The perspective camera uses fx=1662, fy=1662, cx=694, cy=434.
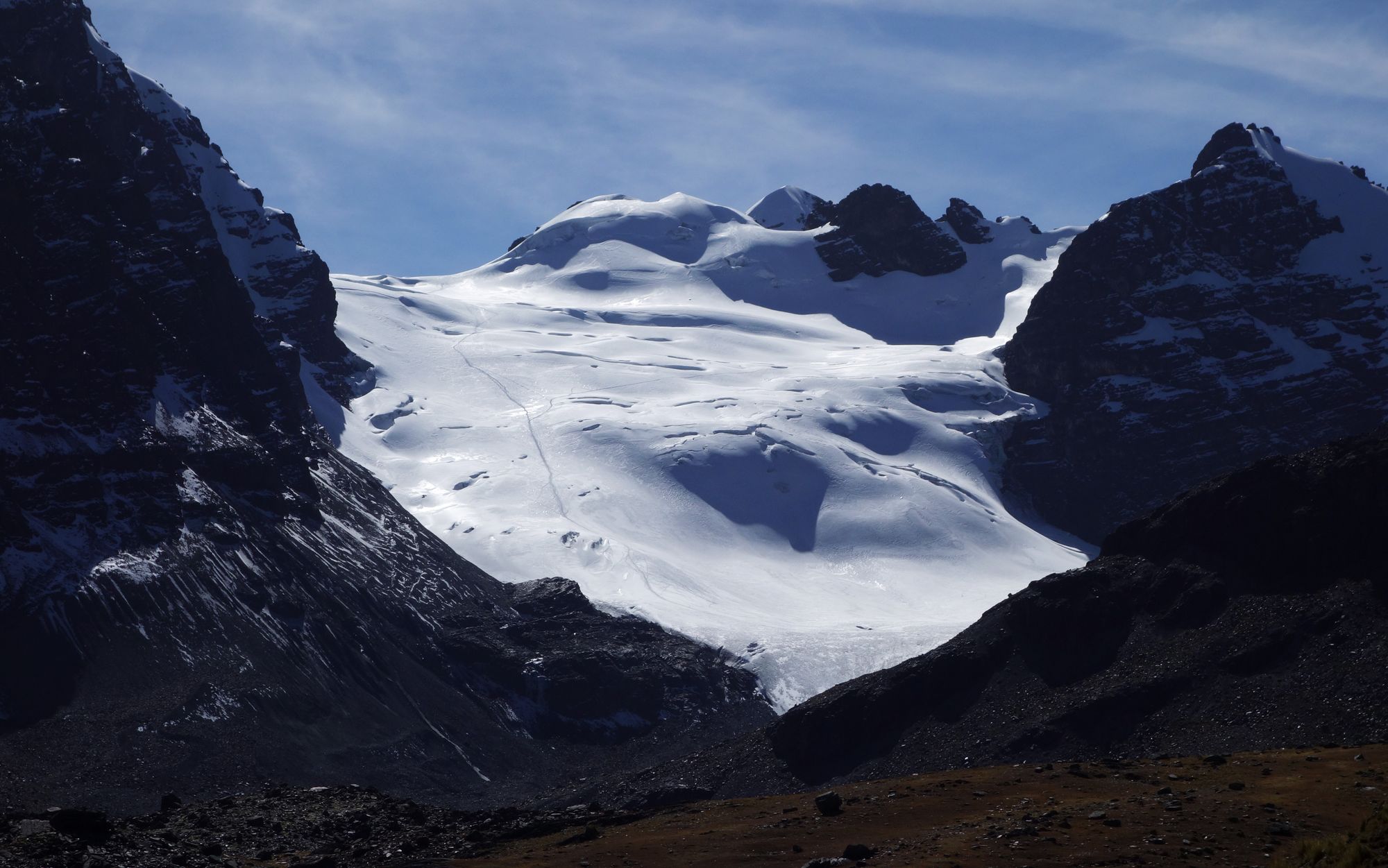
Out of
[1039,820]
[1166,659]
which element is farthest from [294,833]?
[1166,659]

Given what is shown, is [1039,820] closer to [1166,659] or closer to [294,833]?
[294,833]

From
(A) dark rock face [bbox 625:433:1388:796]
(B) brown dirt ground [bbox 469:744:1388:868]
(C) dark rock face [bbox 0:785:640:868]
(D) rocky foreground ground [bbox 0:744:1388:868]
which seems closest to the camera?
(B) brown dirt ground [bbox 469:744:1388:868]

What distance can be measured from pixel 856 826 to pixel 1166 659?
63.9m

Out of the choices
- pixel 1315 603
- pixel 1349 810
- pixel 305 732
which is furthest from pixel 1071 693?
pixel 305 732

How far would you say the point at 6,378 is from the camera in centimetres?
18762


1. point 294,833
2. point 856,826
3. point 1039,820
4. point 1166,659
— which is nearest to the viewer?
point 1039,820

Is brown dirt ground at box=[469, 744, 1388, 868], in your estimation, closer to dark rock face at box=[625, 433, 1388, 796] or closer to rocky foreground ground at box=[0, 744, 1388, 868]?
rocky foreground ground at box=[0, 744, 1388, 868]

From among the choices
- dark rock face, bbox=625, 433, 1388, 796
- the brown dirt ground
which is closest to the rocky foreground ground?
the brown dirt ground

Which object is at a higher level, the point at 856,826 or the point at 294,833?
the point at 294,833

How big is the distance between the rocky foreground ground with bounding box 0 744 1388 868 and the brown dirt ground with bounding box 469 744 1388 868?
14 centimetres

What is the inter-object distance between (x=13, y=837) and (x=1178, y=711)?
8610 centimetres

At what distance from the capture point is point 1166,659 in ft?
436

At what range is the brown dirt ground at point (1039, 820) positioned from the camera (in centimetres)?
6475

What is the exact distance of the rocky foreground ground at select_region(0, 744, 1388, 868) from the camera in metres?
65.8
